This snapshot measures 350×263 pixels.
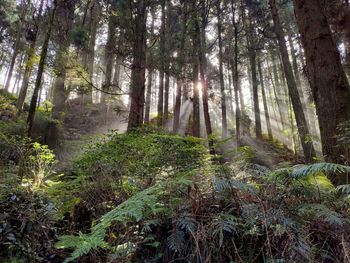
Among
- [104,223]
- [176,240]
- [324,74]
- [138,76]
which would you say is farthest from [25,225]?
[138,76]

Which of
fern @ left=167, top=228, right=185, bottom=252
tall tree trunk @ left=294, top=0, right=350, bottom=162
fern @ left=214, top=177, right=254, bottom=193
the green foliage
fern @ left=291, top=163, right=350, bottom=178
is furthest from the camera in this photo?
tall tree trunk @ left=294, top=0, right=350, bottom=162

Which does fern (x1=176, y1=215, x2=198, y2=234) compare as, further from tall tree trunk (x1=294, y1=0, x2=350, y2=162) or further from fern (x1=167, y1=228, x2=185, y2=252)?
tall tree trunk (x1=294, y1=0, x2=350, y2=162)

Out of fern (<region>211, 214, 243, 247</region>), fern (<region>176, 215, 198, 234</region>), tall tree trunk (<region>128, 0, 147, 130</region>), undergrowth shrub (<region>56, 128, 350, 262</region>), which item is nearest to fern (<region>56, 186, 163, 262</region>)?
undergrowth shrub (<region>56, 128, 350, 262</region>)

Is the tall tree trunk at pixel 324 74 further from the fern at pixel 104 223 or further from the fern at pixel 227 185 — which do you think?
the fern at pixel 104 223

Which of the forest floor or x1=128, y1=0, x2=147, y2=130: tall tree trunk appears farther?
x1=128, y1=0, x2=147, y2=130: tall tree trunk

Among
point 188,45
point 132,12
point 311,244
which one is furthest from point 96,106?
A: point 311,244

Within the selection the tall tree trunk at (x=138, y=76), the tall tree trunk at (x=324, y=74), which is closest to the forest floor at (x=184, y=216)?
the tall tree trunk at (x=324, y=74)

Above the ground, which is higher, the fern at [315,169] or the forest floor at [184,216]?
the fern at [315,169]

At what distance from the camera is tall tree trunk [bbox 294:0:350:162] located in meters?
4.05

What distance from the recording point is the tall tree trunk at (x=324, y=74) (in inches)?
159

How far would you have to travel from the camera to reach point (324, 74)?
14.0ft

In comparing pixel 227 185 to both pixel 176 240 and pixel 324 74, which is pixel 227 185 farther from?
pixel 324 74

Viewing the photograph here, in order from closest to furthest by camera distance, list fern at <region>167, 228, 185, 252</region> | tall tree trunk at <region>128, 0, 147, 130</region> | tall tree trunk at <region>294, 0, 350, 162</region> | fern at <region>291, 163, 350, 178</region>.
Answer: fern at <region>291, 163, 350, 178</region>
fern at <region>167, 228, 185, 252</region>
tall tree trunk at <region>294, 0, 350, 162</region>
tall tree trunk at <region>128, 0, 147, 130</region>

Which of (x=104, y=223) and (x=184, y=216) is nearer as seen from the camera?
(x=104, y=223)
